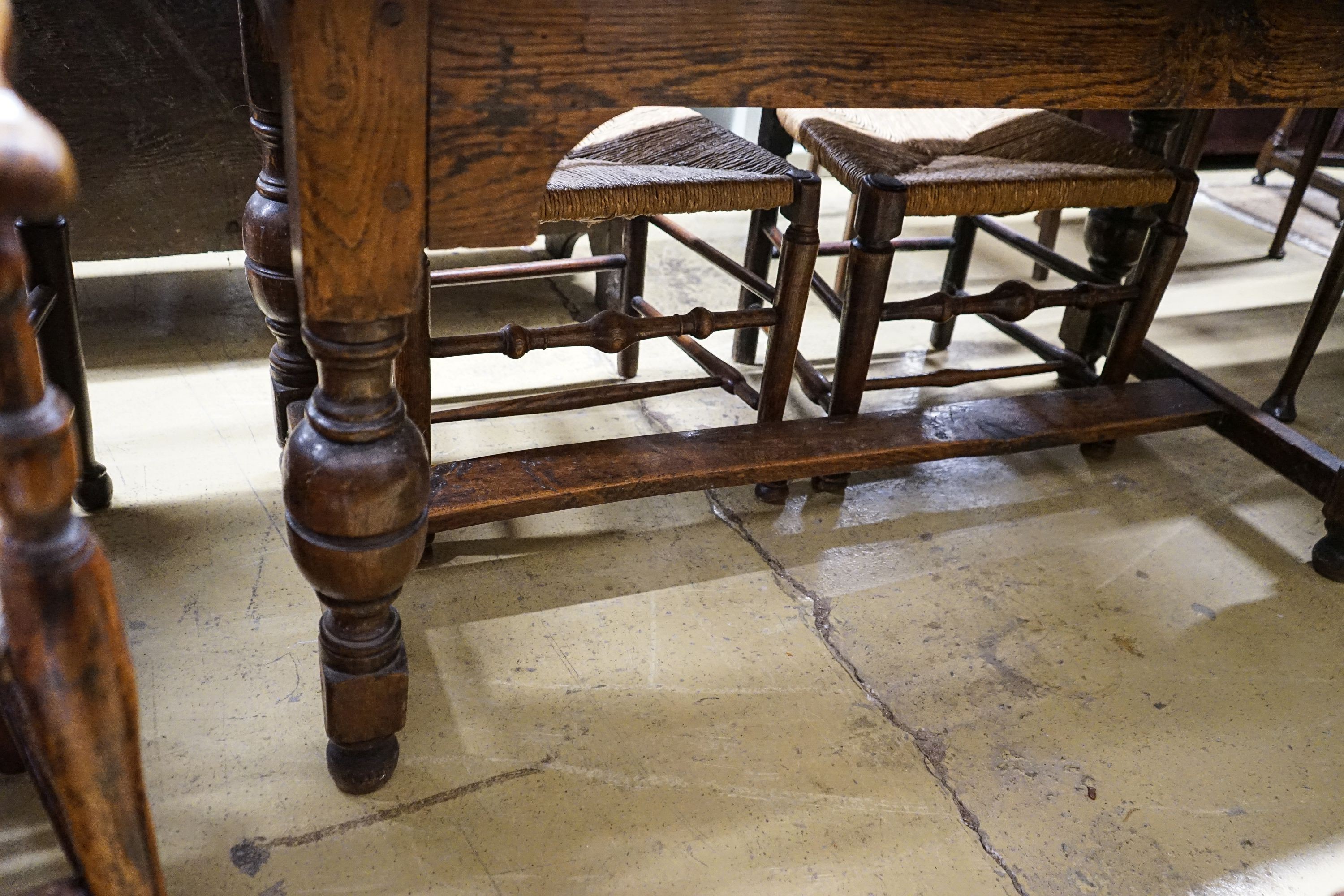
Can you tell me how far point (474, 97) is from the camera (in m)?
0.94

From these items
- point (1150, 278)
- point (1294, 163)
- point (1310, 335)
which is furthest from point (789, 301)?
point (1294, 163)

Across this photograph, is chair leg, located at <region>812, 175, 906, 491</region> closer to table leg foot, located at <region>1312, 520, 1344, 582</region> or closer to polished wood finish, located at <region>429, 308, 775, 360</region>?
polished wood finish, located at <region>429, 308, 775, 360</region>

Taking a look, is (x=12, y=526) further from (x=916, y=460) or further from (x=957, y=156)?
(x=957, y=156)

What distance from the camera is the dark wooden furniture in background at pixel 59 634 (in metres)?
0.62

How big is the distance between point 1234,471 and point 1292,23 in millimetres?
1050

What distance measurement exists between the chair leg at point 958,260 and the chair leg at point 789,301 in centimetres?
65

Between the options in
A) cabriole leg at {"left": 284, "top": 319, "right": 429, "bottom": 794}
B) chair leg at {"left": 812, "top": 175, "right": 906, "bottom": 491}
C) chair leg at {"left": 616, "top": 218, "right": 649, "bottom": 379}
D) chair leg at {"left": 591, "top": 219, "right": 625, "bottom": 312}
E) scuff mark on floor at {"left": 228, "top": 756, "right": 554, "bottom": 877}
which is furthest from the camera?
chair leg at {"left": 591, "top": 219, "right": 625, "bottom": 312}

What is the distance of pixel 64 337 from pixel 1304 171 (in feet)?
9.90

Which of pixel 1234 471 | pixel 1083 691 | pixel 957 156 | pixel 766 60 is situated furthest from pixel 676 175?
pixel 1234 471

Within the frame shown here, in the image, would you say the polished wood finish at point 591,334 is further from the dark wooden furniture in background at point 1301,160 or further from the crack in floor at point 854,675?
the dark wooden furniture in background at point 1301,160

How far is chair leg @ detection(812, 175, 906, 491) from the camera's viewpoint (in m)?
1.61

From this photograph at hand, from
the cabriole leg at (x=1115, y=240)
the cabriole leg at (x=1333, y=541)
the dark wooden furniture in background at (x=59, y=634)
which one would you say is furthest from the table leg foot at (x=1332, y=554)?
the dark wooden furniture in background at (x=59, y=634)

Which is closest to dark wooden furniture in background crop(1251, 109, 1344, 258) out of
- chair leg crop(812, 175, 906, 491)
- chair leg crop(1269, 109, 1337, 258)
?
chair leg crop(1269, 109, 1337, 258)

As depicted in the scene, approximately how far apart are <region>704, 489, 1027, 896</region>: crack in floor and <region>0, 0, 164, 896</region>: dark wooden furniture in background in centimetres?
91
